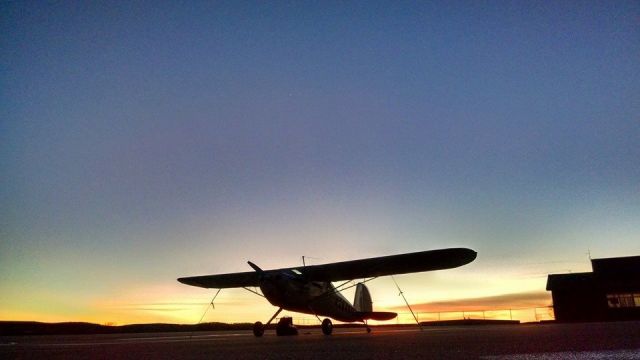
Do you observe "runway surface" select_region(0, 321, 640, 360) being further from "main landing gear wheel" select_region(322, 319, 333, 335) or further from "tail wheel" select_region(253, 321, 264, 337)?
"main landing gear wheel" select_region(322, 319, 333, 335)

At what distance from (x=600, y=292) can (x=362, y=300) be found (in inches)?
1452

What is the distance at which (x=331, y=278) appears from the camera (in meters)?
19.0

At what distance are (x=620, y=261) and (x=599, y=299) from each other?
7277 millimetres

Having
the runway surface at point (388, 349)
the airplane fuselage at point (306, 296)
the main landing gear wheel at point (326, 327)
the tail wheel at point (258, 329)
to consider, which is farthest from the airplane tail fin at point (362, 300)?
the runway surface at point (388, 349)

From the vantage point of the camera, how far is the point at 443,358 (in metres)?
4.06

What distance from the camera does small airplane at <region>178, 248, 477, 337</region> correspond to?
53.0 ft

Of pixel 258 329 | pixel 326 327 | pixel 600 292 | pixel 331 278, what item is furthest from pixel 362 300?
pixel 600 292

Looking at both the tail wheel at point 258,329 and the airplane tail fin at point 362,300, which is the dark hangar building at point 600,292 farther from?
the tail wheel at point 258,329

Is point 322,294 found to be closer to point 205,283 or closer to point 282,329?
point 282,329

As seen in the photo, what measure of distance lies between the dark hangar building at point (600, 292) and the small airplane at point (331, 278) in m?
37.1

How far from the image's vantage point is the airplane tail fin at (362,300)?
23.0 metres

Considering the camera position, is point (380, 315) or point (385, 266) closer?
point (385, 266)

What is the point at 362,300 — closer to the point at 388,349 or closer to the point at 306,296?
the point at 306,296

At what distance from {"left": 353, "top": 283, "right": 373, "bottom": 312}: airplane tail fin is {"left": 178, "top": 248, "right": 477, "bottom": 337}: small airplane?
75.7 inches
